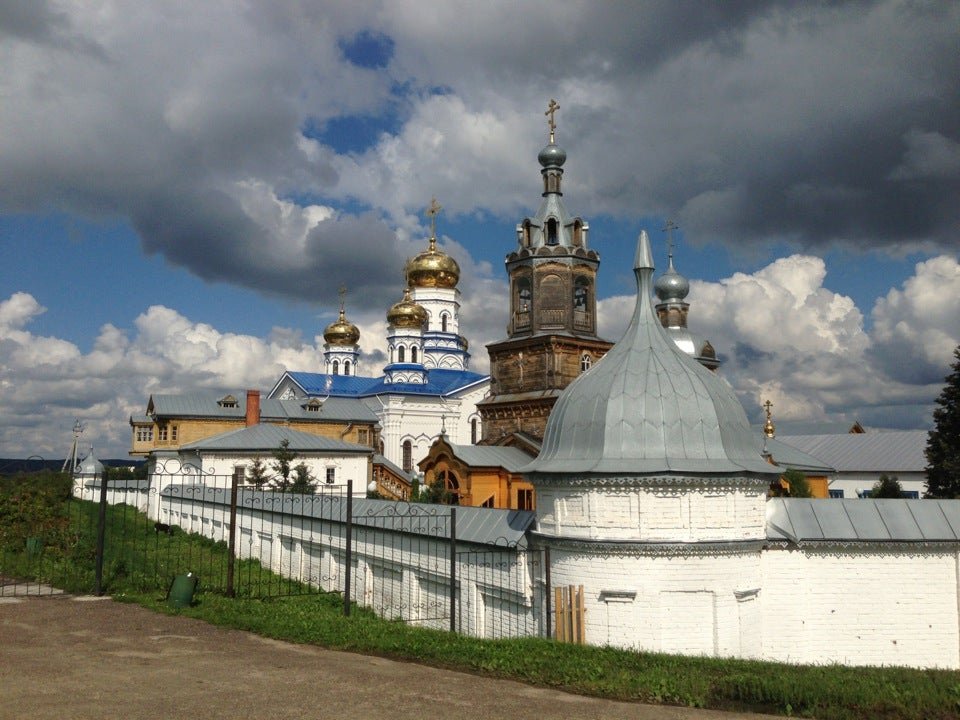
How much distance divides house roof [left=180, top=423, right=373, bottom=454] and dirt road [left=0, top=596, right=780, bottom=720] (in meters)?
27.8

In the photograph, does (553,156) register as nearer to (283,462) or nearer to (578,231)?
(578,231)

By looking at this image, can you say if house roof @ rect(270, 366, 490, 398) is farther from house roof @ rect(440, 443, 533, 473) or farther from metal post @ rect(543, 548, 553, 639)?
metal post @ rect(543, 548, 553, 639)

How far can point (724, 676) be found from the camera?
8406 mm

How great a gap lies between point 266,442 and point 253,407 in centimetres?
804

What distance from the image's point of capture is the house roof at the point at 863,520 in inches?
483

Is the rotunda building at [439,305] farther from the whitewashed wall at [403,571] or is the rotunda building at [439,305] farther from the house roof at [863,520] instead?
the house roof at [863,520]

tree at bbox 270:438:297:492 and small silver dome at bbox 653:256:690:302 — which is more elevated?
small silver dome at bbox 653:256:690:302

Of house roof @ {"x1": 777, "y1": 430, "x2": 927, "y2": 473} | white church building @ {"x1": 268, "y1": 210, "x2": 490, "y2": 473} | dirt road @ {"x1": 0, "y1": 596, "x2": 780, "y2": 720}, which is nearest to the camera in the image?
dirt road @ {"x1": 0, "y1": 596, "x2": 780, "y2": 720}

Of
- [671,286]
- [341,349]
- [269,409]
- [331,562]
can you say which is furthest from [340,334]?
[331,562]

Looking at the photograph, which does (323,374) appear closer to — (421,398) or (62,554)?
(421,398)

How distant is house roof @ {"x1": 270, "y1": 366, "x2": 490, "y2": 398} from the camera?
57.1 m

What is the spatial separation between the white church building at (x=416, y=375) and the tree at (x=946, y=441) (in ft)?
91.9

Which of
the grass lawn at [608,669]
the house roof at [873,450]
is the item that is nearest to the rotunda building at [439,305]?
the house roof at [873,450]

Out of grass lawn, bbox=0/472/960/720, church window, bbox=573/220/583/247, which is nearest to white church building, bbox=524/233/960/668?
grass lawn, bbox=0/472/960/720
